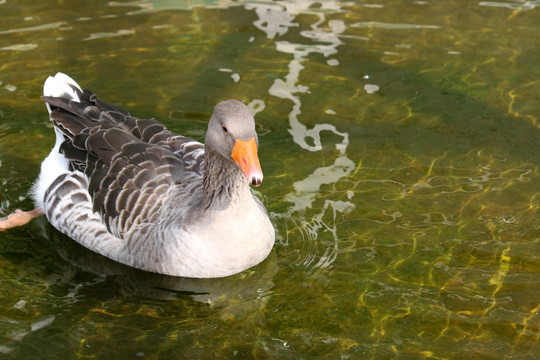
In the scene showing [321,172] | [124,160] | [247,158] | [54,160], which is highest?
[247,158]

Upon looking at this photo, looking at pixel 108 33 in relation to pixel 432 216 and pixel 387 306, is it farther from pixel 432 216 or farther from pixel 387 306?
pixel 387 306

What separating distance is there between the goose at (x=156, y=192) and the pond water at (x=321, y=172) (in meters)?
0.23

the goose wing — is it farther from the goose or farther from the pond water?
the pond water

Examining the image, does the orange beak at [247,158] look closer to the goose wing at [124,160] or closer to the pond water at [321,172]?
the goose wing at [124,160]

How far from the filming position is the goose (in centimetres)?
586

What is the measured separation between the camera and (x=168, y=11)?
1084cm

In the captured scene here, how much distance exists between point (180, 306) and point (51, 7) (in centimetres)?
641

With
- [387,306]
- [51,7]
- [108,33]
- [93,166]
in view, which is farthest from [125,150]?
[51,7]

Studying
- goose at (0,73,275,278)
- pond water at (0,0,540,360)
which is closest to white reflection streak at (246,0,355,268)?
pond water at (0,0,540,360)

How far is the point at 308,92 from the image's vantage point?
351 inches

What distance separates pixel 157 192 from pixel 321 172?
1.92 metres

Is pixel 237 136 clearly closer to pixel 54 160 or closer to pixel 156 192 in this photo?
pixel 156 192

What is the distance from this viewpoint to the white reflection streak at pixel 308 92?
682cm

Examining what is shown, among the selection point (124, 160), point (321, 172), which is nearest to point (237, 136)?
point (124, 160)
